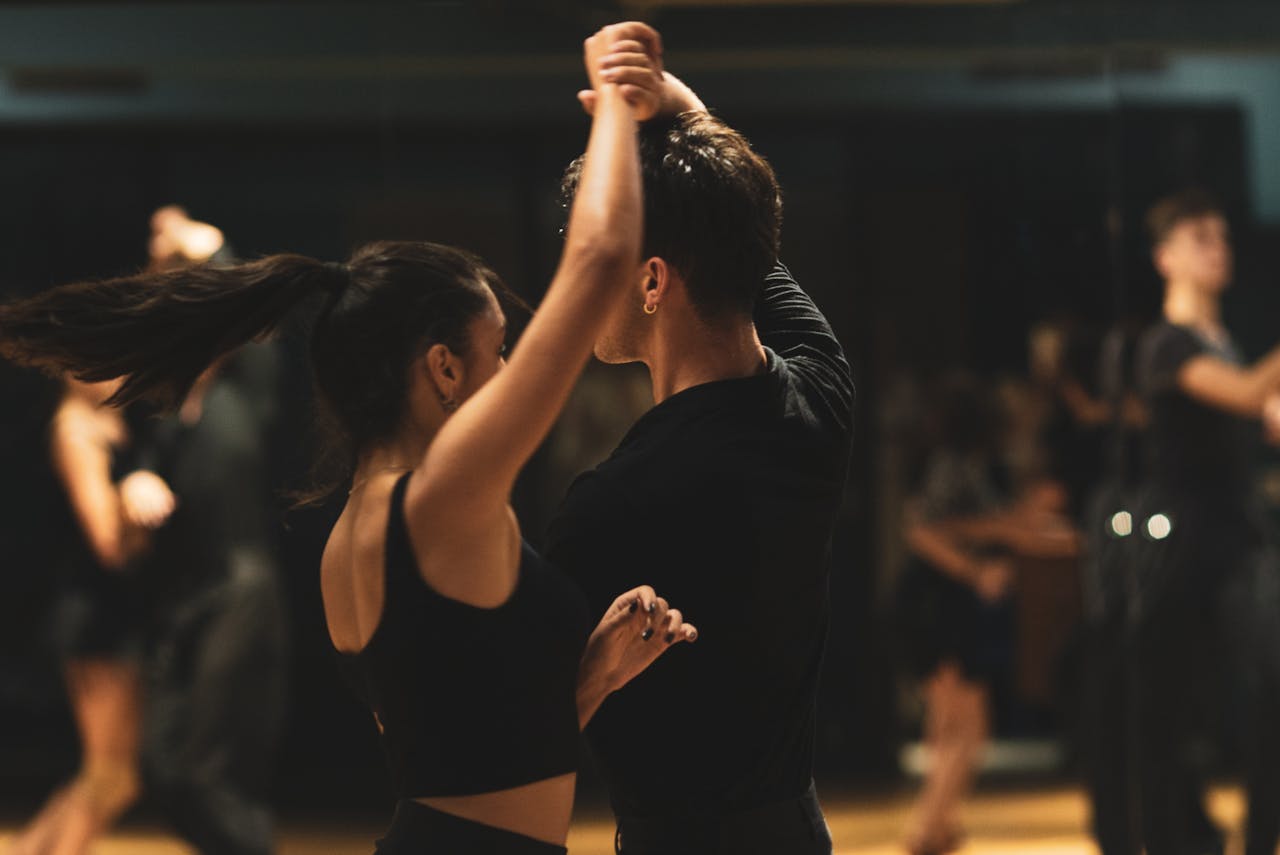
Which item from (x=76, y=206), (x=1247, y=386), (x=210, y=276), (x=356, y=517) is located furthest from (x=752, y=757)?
(x=76, y=206)

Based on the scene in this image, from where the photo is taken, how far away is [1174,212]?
3455mm

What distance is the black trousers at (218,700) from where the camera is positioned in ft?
11.2

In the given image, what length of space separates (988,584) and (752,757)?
88.1 inches

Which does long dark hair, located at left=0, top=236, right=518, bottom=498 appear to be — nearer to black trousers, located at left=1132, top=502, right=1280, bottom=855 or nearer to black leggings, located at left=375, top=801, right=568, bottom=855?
black leggings, located at left=375, top=801, right=568, bottom=855

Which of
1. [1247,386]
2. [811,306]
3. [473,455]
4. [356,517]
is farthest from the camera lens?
[1247,386]

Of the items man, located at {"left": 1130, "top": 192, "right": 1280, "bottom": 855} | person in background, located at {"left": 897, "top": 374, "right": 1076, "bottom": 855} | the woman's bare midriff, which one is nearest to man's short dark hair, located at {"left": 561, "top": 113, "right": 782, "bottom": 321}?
the woman's bare midriff

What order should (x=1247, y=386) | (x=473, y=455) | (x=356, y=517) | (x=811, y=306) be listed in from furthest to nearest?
(x=1247, y=386)
(x=811, y=306)
(x=356, y=517)
(x=473, y=455)

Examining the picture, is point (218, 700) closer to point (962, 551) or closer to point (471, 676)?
point (962, 551)

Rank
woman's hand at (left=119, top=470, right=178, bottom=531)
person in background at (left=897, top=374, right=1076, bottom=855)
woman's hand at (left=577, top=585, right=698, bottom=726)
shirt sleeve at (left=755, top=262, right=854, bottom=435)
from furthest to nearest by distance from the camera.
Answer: person in background at (left=897, top=374, right=1076, bottom=855) → woman's hand at (left=119, top=470, right=178, bottom=531) → shirt sleeve at (left=755, top=262, right=854, bottom=435) → woman's hand at (left=577, top=585, right=698, bottom=726)

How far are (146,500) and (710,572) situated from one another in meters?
2.30

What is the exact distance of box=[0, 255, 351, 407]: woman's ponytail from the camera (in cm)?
129

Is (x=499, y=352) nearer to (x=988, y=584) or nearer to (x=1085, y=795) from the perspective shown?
(x=988, y=584)

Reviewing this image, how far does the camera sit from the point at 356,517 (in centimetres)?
128

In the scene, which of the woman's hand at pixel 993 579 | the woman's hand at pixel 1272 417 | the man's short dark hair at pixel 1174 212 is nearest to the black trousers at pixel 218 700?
the woman's hand at pixel 993 579
